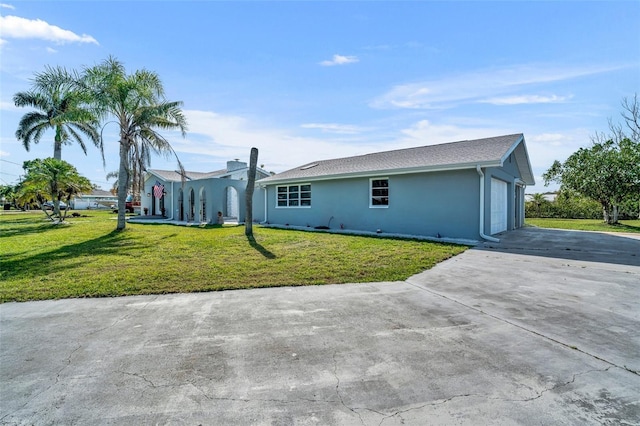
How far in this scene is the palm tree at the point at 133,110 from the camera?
46.0 ft

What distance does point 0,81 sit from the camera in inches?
384

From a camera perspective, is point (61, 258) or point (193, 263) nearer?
point (193, 263)

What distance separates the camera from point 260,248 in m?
9.99

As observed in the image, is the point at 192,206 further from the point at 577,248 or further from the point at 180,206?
the point at 577,248

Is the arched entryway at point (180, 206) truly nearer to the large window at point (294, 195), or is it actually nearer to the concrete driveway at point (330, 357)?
the large window at point (294, 195)

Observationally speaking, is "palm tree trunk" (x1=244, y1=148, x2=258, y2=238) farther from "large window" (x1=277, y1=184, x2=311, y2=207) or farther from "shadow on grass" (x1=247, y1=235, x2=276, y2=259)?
"large window" (x1=277, y1=184, x2=311, y2=207)

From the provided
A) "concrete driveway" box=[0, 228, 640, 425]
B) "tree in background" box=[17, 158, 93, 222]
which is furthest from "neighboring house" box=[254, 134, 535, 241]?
"tree in background" box=[17, 158, 93, 222]

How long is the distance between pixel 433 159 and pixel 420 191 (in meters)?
1.45

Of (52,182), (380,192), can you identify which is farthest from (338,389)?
(52,182)

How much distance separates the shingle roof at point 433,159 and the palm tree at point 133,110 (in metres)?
6.21

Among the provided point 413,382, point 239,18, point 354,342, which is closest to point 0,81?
point 239,18

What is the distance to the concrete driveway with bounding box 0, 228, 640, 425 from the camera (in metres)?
2.42

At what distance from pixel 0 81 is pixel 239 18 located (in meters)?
7.61

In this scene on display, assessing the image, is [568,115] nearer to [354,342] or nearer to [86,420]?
[354,342]
